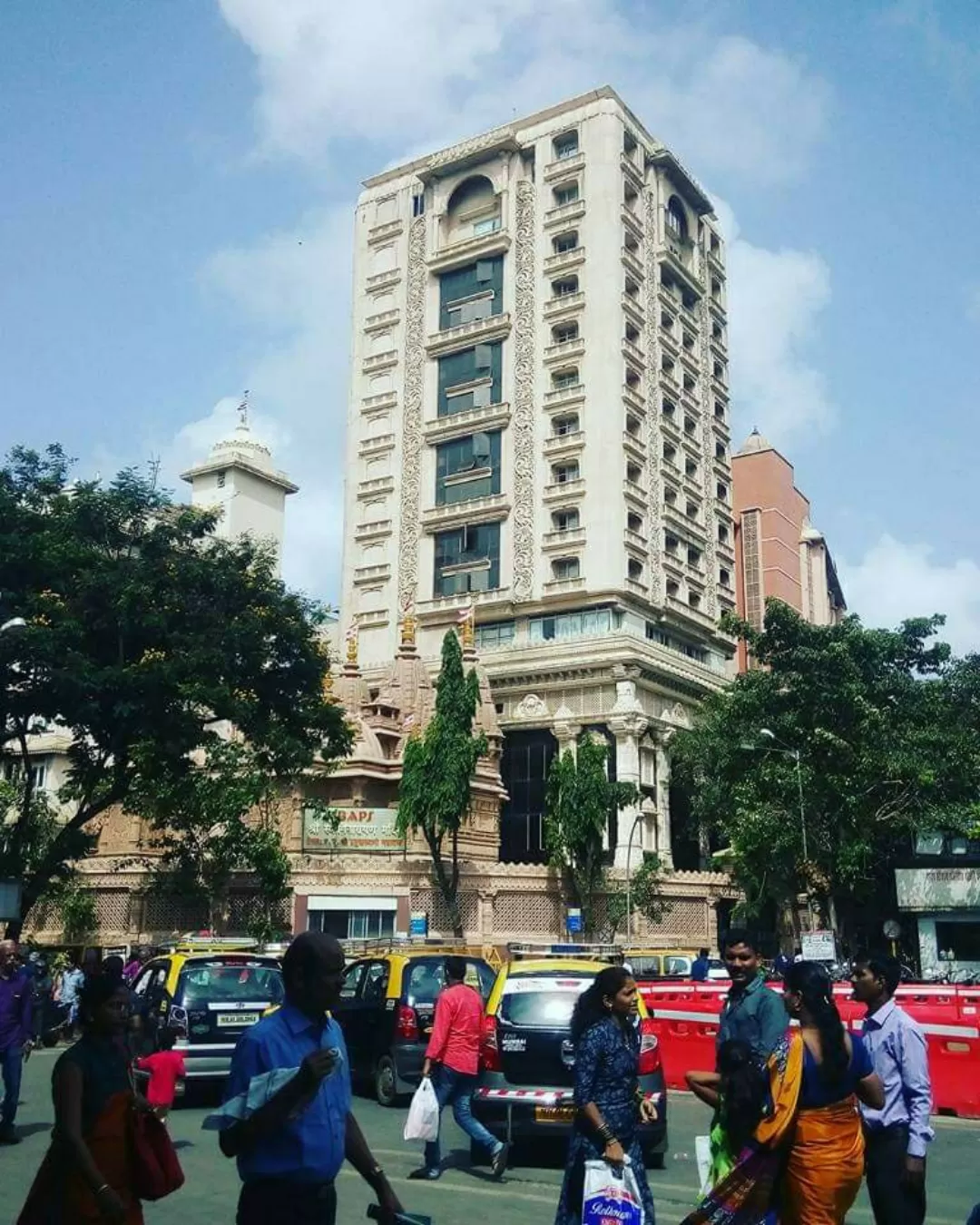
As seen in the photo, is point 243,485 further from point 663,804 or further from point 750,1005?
point 750,1005

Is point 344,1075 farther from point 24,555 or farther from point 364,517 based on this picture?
point 364,517

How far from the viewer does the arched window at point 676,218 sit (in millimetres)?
62469

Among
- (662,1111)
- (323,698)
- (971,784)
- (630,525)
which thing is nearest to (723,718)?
(971,784)

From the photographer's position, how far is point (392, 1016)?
13.8 m

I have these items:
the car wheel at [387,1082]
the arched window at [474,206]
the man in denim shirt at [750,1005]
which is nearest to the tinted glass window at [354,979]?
the car wheel at [387,1082]

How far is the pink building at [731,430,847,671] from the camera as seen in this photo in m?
70.6

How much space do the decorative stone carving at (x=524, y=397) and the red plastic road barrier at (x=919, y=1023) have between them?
→ 120 ft

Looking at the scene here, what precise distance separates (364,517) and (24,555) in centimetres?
3704

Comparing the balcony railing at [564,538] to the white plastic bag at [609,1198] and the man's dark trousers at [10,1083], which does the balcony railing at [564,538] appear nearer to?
the man's dark trousers at [10,1083]

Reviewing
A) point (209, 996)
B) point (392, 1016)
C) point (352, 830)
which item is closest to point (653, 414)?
point (352, 830)

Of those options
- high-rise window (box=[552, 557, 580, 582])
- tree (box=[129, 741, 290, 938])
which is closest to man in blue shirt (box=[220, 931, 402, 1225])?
tree (box=[129, 741, 290, 938])

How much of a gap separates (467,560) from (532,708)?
29.0ft

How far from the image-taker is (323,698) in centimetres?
2683

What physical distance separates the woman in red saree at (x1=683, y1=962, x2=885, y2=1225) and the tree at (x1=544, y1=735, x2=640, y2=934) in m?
32.7
